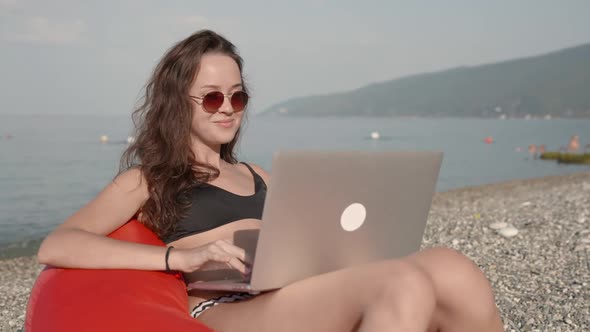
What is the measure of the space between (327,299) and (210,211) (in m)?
0.63

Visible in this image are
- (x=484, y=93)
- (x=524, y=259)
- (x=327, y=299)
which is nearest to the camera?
(x=327, y=299)

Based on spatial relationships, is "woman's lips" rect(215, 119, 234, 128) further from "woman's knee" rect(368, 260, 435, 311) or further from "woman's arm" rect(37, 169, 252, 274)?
"woman's knee" rect(368, 260, 435, 311)

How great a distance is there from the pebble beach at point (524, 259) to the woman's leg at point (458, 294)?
5.16ft

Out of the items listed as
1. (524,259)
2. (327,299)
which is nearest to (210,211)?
Answer: (327,299)

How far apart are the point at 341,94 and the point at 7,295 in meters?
167

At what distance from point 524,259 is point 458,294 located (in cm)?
344

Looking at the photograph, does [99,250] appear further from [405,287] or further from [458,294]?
[458,294]

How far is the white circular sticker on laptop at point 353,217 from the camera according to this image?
1.96m

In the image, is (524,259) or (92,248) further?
(524,259)

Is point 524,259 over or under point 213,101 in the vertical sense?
under

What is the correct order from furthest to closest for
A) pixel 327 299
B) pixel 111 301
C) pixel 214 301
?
pixel 214 301 < pixel 111 301 < pixel 327 299

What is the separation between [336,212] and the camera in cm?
193

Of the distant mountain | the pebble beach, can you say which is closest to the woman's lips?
Answer: the pebble beach

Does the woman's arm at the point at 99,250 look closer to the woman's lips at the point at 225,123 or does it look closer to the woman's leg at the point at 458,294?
the woman's lips at the point at 225,123
